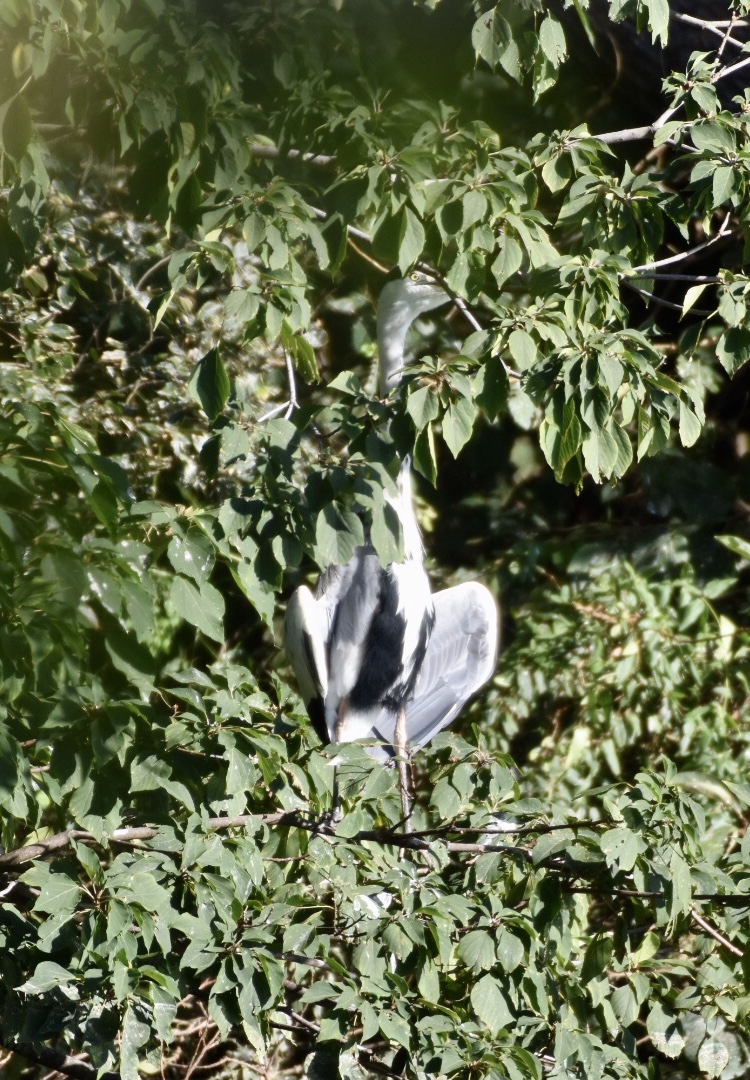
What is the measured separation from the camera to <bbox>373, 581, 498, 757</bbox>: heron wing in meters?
2.83

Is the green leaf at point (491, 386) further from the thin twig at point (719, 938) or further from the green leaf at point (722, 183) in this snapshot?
the thin twig at point (719, 938)

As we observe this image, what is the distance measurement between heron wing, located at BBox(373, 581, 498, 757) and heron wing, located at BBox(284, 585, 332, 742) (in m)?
0.27

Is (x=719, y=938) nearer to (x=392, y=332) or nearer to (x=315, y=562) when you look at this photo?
(x=315, y=562)

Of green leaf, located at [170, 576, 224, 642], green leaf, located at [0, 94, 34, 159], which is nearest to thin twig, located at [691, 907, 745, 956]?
green leaf, located at [170, 576, 224, 642]

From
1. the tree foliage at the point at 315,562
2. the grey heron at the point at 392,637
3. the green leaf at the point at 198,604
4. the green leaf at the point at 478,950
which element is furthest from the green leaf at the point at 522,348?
the grey heron at the point at 392,637

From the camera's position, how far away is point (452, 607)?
2836 mm

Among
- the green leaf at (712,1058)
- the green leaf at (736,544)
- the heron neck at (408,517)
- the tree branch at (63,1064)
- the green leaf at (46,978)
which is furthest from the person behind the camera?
the green leaf at (736,544)

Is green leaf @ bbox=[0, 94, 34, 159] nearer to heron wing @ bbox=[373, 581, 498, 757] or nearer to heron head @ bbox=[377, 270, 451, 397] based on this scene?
heron head @ bbox=[377, 270, 451, 397]

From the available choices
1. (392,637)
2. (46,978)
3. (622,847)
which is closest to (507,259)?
(622,847)

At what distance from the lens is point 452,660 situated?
2906 millimetres

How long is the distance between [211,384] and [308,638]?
1141 millimetres

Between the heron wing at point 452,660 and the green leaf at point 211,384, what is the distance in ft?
4.77

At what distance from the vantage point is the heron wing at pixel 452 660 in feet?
9.28

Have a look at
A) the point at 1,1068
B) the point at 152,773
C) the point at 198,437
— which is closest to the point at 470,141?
the point at 152,773
